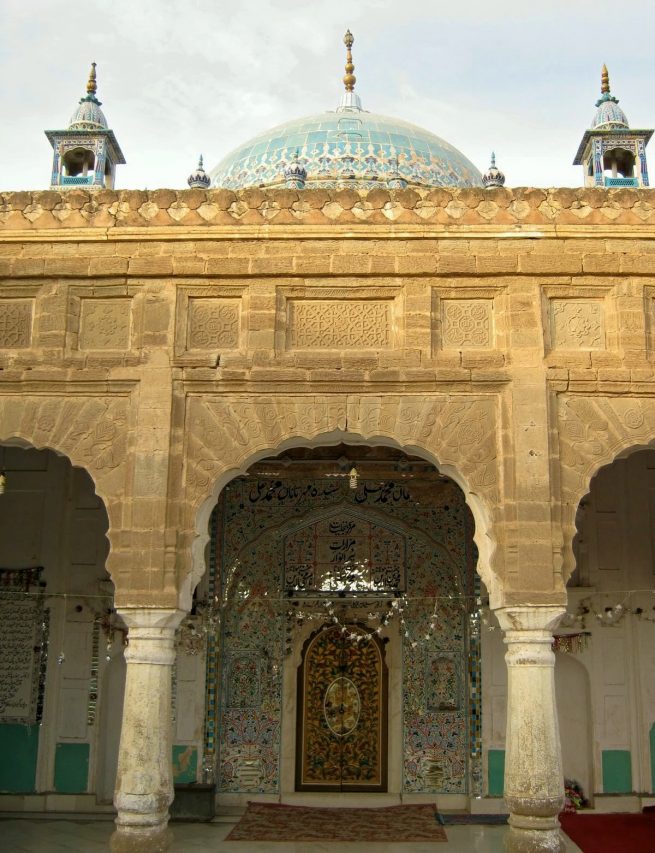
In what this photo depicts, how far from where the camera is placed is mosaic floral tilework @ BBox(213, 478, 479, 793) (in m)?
10.1

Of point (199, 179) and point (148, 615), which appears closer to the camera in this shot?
point (148, 615)

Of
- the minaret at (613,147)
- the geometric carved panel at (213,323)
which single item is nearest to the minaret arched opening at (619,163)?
the minaret at (613,147)

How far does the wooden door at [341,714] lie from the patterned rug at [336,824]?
344mm

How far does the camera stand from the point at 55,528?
1045cm

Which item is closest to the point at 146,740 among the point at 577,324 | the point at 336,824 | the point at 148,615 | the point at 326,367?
the point at 148,615

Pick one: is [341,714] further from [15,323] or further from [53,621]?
[15,323]

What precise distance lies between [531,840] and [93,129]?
41.7 feet

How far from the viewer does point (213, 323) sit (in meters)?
7.36

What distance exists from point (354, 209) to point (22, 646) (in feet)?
20.0

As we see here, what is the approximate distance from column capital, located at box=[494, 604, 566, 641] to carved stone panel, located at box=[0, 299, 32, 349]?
4229 millimetres

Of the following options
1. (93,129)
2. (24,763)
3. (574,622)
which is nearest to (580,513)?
(574,622)

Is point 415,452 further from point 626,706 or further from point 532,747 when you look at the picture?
point 626,706

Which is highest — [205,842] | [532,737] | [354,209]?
[354,209]

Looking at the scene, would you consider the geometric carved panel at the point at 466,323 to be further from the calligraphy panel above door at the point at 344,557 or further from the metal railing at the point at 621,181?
the metal railing at the point at 621,181
